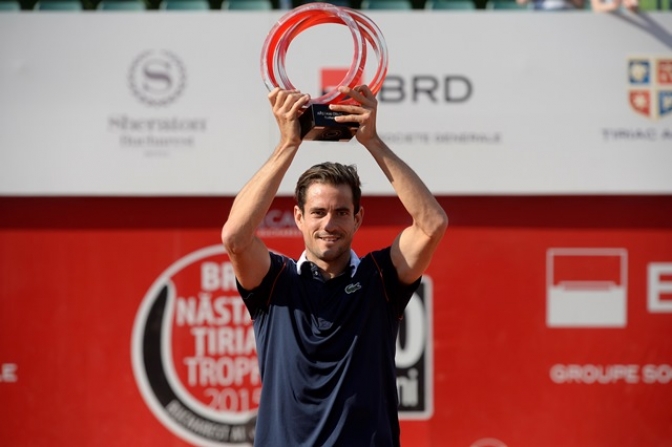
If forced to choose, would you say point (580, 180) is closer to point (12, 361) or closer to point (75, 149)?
point (75, 149)

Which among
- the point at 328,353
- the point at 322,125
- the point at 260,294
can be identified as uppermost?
the point at 322,125

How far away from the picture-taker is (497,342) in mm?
5398

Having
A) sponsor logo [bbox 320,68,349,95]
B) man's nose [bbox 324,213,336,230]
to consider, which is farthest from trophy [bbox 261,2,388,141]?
sponsor logo [bbox 320,68,349,95]

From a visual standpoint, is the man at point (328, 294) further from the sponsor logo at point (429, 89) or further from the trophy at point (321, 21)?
the sponsor logo at point (429, 89)

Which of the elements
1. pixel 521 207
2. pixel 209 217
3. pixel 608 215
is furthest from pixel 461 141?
pixel 209 217

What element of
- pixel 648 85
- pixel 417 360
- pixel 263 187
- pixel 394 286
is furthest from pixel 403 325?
pixel 263 187

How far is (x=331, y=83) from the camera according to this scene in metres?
5.29

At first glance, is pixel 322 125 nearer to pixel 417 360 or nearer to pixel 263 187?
pixel 263 187

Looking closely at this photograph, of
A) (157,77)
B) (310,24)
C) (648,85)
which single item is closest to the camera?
(310,24)

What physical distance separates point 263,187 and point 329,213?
202 millimetres

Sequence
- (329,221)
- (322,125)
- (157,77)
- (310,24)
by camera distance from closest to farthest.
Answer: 1. (322,125)
2. (329,221)
3. (310,24)
4. (157,77)

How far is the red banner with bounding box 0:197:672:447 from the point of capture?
5.34 m

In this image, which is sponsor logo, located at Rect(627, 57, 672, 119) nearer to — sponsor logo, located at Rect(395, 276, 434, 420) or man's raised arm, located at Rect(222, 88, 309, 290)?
sponsor logo, located at Rect(395, 276, 434, 420)

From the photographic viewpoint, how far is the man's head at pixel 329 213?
282 cm
